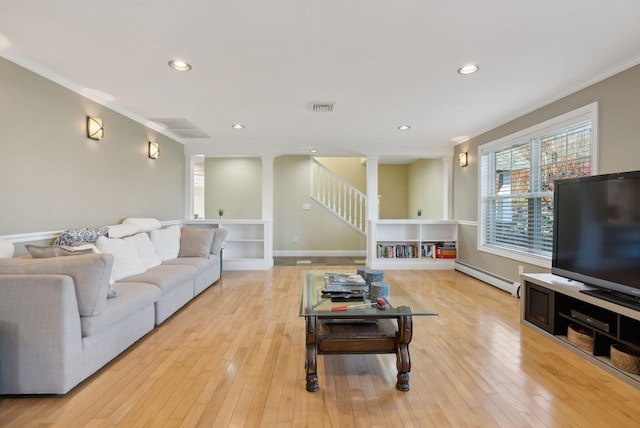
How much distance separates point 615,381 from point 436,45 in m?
2.55

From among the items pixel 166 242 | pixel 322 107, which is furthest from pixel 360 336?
pixel 166 242

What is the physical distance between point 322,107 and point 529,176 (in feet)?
8.74

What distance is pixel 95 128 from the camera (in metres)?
3.26

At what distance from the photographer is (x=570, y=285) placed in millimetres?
2539

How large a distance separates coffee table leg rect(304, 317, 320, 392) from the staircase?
5.25m

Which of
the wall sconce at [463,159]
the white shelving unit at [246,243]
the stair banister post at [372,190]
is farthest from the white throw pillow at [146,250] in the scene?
the wall sconce at [463,159]

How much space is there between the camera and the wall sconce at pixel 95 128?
10.5ft

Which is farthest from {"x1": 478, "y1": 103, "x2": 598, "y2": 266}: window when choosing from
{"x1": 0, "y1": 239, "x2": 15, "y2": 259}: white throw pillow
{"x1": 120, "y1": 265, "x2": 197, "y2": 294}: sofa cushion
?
{"x1": 0, "y1": 239, "x2": 15, "y2": 259}: white throw pillow

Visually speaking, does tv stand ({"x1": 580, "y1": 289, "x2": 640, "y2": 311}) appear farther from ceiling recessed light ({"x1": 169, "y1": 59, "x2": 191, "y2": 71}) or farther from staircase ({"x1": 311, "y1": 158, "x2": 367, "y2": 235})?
staircase ({"x1": 311, "y1": 158, "x2": 367, "y2": 235})

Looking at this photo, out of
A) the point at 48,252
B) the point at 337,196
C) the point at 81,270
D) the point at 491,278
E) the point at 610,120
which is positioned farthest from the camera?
the point at 337,196

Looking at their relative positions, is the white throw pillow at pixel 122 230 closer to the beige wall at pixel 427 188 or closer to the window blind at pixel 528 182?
the window blind at pixel 528 182

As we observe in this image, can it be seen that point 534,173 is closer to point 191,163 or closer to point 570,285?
point 570,285

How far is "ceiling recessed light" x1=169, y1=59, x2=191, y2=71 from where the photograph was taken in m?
2.44

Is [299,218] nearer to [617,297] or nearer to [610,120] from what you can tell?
[610,120]
